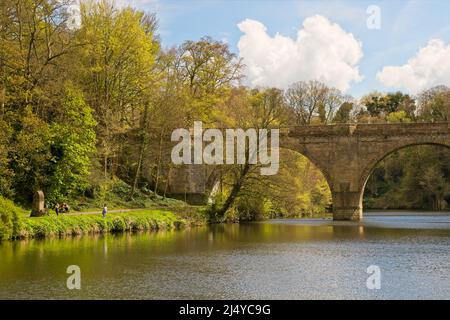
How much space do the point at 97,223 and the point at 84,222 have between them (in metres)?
0.95

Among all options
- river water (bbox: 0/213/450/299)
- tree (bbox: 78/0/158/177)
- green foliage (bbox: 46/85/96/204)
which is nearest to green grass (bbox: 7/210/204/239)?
river water (bbox: 0/213/450/299)

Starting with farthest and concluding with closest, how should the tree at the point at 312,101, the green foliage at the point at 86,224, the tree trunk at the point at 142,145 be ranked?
1. the tree at the point at 312,101
2. the tree trunk at the point at 142,145
3. the green foliage at the point at 86,224

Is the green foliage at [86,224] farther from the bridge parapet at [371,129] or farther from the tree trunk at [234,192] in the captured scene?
the bridge parapet at [371,129]

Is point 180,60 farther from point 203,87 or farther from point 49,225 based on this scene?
point 49,225

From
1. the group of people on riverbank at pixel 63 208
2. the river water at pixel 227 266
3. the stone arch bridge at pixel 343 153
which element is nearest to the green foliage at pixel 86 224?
the river water at pixel 227 266

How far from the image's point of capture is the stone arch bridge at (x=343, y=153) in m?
49.6

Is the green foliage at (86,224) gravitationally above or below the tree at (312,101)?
below

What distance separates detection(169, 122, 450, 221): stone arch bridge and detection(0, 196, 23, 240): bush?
68.4 ft

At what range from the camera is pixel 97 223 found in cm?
3459

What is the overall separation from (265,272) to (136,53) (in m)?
25.9

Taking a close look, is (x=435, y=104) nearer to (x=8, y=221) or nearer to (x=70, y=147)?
(x=70, y=147)

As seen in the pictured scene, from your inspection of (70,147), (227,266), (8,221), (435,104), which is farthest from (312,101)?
(227,266)

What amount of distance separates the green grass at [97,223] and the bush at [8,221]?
0.15m

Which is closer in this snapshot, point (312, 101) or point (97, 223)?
point (97, 223)
